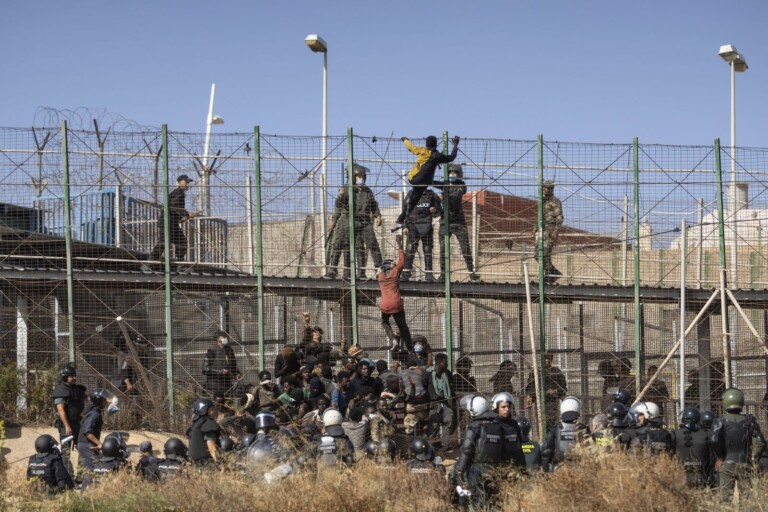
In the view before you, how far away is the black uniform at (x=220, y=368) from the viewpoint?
18.4 meters

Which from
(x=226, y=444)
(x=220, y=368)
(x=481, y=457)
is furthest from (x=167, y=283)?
(x=481, y=457)

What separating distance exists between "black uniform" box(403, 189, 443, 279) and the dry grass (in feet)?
24.0

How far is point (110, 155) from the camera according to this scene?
1873 cm

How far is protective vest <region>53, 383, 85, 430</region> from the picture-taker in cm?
1603

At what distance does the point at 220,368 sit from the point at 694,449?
320 inches

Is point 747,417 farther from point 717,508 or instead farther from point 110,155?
point 110,155

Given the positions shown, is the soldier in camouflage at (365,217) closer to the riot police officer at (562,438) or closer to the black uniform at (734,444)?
the riot police officer at (562,438)

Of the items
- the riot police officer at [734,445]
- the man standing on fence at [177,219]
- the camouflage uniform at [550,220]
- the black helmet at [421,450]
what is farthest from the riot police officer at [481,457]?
the man standing on fence at [177,219]

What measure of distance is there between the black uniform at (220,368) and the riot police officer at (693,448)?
25.3ft

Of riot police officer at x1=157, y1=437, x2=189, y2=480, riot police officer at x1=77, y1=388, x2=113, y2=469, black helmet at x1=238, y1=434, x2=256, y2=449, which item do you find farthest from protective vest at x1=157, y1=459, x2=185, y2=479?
riot police officer at x1=77, y1=388, x2=113, y2=469

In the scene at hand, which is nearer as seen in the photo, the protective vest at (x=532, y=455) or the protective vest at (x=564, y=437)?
the protective vest at (x=564, y=437)

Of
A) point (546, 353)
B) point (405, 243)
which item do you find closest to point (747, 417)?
point (546, 353)

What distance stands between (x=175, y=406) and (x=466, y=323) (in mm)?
5498

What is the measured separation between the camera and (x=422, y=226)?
1889 centimetres
